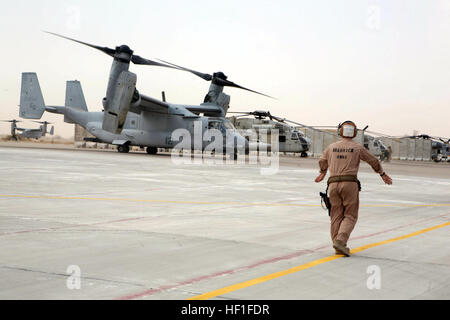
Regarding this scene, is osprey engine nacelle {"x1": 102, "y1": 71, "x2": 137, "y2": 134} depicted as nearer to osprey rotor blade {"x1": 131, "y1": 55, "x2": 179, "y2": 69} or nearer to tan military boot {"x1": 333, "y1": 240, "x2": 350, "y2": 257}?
osprey rotor blade {"x1": 131, "y1": 55, "x2": 179, "y2": 69}

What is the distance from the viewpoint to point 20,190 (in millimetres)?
14914

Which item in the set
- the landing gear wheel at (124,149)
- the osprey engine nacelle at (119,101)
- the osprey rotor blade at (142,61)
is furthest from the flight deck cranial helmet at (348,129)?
the landing gear wheel at (124,149)

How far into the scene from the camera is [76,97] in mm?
46438

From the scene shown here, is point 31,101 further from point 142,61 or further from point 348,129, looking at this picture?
point 348,129

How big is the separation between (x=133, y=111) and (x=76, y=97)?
8.09 meters

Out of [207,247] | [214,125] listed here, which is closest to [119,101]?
[214,125]

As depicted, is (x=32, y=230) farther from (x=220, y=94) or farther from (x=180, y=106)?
(x=220, y=94)

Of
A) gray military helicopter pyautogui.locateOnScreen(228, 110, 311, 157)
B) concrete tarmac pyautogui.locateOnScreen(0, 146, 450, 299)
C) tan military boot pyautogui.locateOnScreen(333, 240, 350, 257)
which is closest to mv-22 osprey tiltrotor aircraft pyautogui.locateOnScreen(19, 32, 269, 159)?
gray military helicopter pyautogui.locateOnScreen(228, 110, 311, 157)

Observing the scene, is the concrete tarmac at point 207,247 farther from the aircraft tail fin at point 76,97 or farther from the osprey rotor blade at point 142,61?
the aircraft tail fin at point 76,97

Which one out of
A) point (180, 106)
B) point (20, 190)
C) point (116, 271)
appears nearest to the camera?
point (116, 271)

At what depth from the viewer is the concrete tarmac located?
18.8 ft
